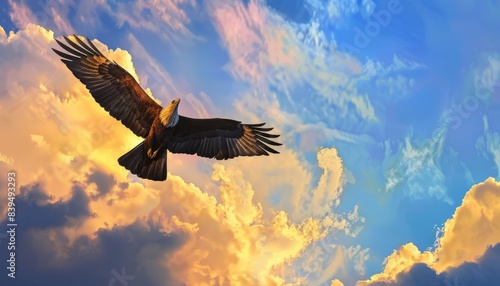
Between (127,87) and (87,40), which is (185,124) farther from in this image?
(87,40)

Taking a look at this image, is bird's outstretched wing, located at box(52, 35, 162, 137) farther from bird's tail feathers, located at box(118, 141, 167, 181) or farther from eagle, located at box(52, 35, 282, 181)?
bird's tail feathers, located at box(118, 141, 167, 181)

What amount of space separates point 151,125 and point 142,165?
4.26ft

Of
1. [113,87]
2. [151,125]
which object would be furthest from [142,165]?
[113,87]

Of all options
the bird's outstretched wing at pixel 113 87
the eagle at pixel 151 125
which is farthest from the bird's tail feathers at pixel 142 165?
the bird's outstretched wing at pixel 113 87

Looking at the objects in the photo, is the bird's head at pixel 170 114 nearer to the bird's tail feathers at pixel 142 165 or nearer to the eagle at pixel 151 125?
the eagle at pixel 151 125

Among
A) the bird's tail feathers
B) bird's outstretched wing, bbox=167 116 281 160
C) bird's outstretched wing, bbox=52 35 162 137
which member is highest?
bird's outstretched wing, bbox=52 35 162 137

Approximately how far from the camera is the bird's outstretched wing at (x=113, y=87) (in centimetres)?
1460

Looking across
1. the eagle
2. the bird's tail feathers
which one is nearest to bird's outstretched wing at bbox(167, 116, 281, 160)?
the eagle

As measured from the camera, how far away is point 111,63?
580 inches

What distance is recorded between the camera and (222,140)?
610 inches

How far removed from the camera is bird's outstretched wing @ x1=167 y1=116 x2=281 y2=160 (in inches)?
596

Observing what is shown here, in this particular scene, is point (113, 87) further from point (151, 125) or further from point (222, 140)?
point (222, 140)

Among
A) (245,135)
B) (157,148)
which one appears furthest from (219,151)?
(157,148)

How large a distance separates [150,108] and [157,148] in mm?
1300
